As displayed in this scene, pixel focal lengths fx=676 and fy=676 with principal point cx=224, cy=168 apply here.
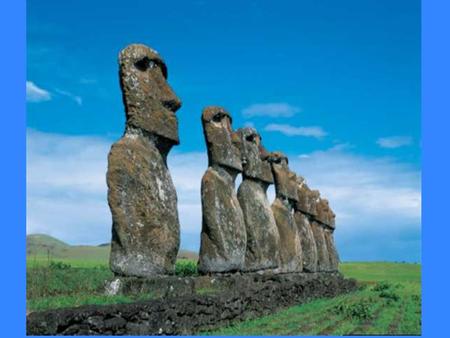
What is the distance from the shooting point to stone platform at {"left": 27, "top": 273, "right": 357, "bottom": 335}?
9.02 m

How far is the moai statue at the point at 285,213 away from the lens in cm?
2398

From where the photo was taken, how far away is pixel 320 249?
32.8 metres

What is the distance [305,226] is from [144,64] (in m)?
17.1

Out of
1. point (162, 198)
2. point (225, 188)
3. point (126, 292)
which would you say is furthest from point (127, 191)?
point (225, 188)

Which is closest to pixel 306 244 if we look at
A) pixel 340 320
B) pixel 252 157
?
pixel 252 157

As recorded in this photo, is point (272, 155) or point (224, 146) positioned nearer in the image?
point (224, 146)

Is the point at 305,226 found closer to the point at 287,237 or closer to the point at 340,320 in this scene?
the point at 287,237

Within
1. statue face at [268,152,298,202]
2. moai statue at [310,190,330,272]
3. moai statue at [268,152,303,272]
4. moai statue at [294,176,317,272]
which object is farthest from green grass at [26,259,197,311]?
moai statue at [310,190,330,272]

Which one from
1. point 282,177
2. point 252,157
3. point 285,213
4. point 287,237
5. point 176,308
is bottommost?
point 176,308

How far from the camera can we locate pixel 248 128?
2152 centimetres

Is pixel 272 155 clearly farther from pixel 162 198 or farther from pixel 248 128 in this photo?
pixel 162 198

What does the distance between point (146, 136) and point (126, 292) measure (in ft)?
10.5

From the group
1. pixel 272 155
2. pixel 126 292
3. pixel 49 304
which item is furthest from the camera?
pixel 272 155

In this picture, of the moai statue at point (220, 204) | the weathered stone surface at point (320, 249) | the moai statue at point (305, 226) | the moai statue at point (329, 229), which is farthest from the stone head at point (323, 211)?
the moai statue at point (220, 204)
